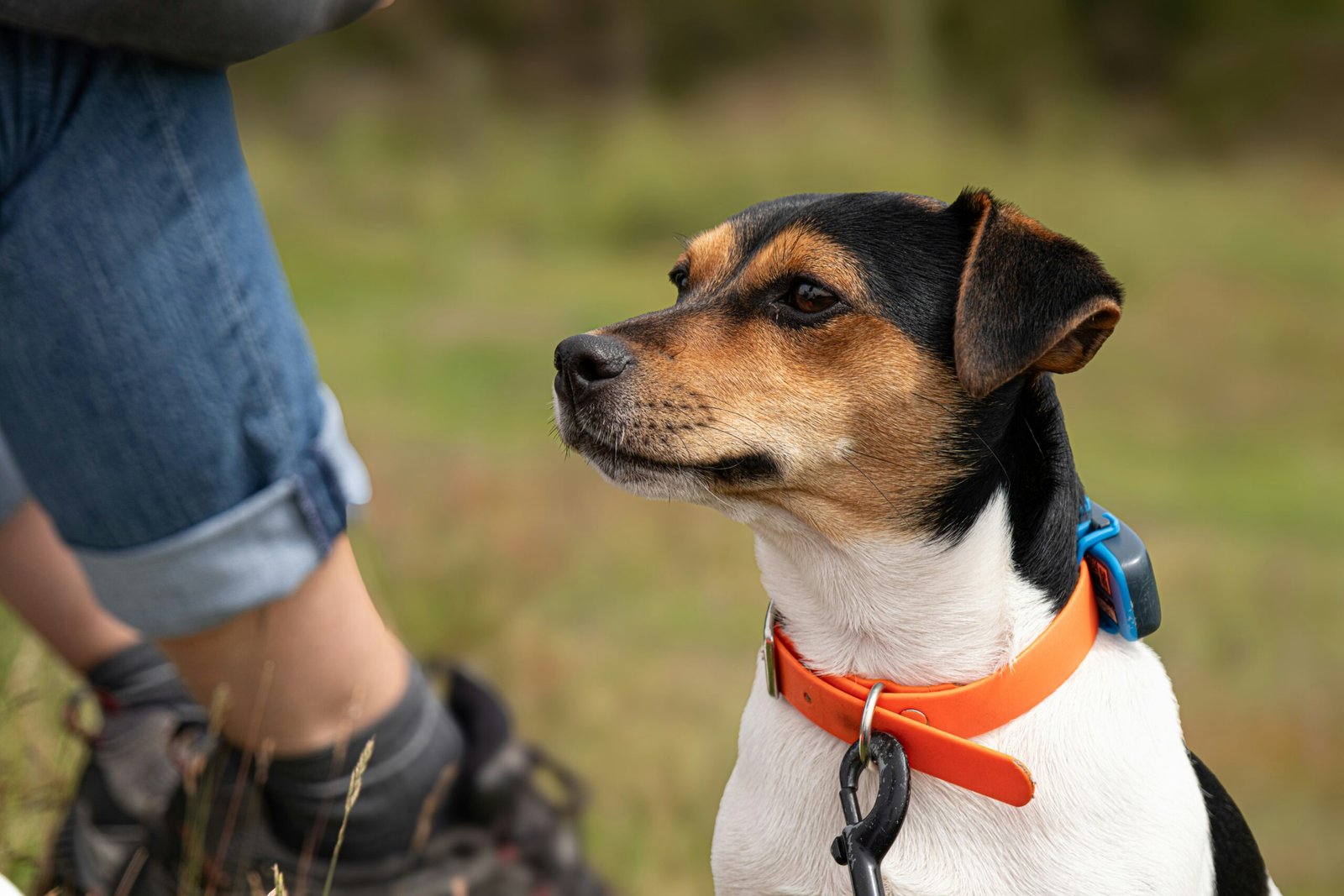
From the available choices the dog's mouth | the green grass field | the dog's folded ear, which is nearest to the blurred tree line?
the green grass field

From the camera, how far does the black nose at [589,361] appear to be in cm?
172

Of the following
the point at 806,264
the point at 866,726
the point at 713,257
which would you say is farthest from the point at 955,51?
the point at 866,726

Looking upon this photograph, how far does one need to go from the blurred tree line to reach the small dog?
26.4 feet

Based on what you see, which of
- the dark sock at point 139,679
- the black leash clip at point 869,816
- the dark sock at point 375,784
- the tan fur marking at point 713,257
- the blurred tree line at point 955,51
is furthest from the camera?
the blurred tree line at point 955,51

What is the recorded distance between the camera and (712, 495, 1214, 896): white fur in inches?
61.0

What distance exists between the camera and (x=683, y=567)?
5270 mm

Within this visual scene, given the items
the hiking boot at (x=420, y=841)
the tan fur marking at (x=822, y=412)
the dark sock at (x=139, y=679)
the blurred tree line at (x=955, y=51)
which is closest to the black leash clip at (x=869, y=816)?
the tan fur marking at (x=822, y=412)

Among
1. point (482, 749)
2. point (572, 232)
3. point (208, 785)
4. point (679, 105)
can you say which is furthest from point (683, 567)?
point (679, 105)

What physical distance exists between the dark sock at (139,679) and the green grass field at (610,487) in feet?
0.75

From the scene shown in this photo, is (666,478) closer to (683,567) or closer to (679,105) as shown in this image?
(683,567)

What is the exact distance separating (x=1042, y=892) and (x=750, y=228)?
1115 millimetres

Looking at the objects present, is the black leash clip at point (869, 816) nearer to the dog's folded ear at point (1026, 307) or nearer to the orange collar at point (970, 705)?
the orange collar at point (970, 705)

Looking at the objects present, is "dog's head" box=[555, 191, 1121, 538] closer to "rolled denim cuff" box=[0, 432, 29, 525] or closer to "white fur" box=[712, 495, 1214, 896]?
"white fur" box=[712, 495, 1214, 896]

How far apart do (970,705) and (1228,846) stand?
51cm
